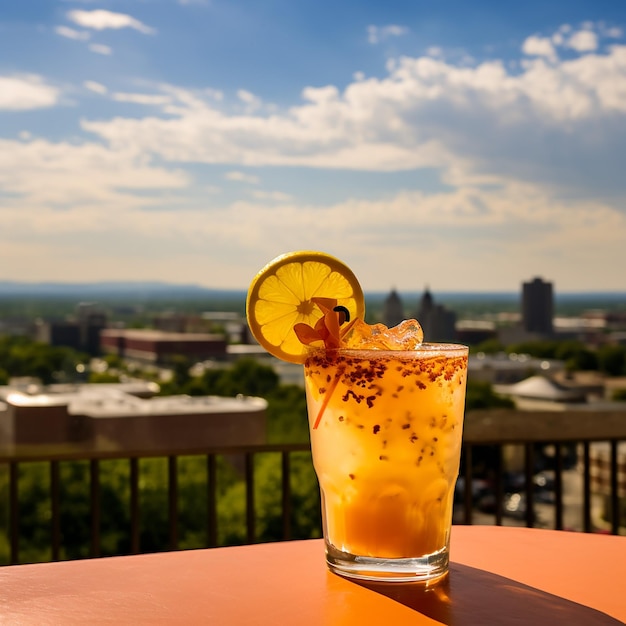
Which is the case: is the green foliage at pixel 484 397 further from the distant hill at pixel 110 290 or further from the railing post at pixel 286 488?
the railing post at pixel 286 488

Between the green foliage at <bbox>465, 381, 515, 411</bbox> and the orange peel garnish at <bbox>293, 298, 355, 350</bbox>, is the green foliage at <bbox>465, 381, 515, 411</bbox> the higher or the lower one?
the lower one

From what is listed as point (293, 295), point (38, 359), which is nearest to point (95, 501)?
point (293, 295)

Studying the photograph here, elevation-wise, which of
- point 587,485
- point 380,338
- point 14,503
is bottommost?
point 587,485

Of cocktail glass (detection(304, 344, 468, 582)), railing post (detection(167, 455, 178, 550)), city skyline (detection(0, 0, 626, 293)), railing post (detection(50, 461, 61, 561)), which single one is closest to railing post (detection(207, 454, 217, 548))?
railing post (detection(167, 455, 178, 550))

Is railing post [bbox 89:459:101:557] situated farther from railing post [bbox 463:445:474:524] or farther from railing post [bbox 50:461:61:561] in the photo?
railing post [bbox 463:445:474:524]

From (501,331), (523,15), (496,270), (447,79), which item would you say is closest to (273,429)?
(501,331)

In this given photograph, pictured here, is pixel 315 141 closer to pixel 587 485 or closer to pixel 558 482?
pixel 587 485
